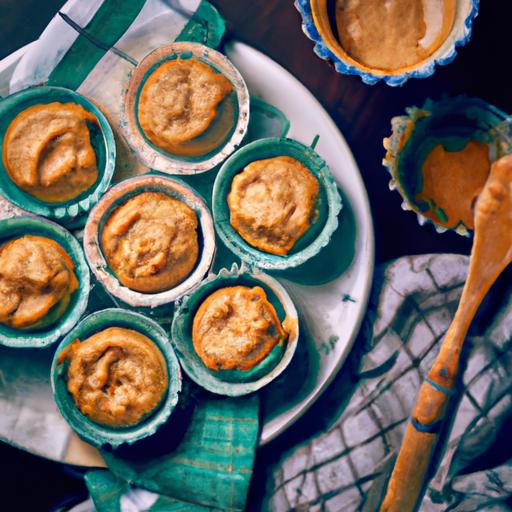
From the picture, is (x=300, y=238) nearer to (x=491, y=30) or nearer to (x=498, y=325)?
(x=498, y=325)

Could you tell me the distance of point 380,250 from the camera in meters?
2.07

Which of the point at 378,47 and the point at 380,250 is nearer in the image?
the point at 378,47

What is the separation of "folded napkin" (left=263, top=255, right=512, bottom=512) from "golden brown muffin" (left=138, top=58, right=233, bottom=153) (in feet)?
2.39

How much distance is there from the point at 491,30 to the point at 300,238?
2.84ft

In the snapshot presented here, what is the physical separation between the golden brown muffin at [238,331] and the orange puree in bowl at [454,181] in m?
0.56

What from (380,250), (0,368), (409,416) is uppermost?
(380,250)

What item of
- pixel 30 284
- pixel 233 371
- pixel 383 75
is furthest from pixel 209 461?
pixel 383 75

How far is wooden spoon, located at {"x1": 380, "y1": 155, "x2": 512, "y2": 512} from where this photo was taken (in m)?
1.83

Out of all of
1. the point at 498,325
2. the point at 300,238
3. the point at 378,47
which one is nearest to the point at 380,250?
the point at 300,238

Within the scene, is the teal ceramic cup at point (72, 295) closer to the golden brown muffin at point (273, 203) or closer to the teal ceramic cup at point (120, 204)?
the teal ceramic cup at point (120, 204)

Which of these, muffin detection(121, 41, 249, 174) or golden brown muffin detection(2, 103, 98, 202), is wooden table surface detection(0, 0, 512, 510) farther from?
golden brown muffin detection(2, 103, 98, 202)

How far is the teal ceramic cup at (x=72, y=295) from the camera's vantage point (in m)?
1.93

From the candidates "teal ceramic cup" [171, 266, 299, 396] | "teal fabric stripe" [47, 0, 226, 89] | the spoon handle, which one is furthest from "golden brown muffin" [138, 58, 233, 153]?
the spoon handle

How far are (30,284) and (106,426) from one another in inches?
18.6
